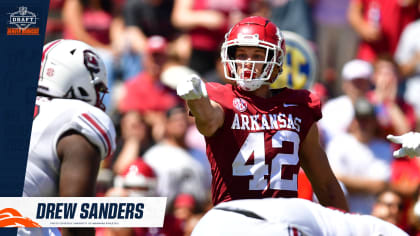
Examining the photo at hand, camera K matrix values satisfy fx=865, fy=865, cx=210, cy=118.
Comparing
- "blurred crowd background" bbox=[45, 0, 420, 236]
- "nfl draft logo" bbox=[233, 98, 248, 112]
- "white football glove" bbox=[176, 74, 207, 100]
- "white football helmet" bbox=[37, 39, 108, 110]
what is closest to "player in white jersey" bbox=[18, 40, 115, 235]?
"white football helmet" bbox=[37, 39, 108, 110]

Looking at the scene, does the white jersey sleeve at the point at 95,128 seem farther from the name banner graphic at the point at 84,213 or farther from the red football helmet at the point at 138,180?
the red football helmet at the point at 138,180

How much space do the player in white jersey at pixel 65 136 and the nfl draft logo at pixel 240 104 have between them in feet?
2.48

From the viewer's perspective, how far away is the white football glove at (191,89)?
3.73 meters

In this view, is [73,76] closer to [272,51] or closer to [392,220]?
[272,51]

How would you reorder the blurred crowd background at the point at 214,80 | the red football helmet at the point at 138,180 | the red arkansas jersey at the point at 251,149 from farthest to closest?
the blurred crowd background at the point at 214,80, the red football helmet at the point at 138,180, the red arkansas jersey at the point at 251,149

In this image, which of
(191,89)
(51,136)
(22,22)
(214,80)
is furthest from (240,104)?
(214,80)

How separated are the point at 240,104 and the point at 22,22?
1.12 metres

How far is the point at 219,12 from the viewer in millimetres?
9336

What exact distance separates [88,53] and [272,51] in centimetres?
106

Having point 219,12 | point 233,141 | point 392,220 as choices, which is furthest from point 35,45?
point 219,12

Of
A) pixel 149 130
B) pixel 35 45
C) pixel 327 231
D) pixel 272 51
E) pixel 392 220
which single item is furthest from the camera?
pixel 149 130

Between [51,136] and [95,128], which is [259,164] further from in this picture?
[51,136]

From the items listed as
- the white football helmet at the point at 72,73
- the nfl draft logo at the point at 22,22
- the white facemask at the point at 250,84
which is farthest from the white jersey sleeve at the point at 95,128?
the white facemask at the point at 250,84

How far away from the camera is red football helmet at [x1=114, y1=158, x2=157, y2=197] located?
7.40 meters
